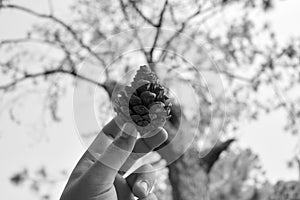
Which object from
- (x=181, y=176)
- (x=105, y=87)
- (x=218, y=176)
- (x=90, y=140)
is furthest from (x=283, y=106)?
(x=90, y=140)

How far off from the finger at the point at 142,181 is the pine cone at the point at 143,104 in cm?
13

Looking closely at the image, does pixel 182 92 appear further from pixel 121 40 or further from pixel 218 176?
pixel 218 176

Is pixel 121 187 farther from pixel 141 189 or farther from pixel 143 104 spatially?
pixel 143 104

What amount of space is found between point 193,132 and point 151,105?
0.30m

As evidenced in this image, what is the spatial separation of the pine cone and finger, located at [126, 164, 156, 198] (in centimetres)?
13

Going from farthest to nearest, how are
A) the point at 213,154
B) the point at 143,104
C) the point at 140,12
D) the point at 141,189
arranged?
the point at 140,12, the point at 213,154, the point at 141,189, the point at 143,104

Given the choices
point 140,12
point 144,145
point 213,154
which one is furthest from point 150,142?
point 140,12

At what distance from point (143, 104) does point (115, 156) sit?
0.08 m

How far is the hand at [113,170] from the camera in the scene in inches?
24.4

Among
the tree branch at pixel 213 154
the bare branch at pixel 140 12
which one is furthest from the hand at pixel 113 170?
the bare branch at pixel 140 12

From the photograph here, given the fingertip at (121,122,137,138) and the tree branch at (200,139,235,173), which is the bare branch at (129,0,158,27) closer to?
the tree branch at (200,139,235,173)

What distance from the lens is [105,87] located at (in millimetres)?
2672

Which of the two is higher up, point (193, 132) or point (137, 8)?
point (137, 8)

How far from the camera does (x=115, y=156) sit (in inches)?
24.3
